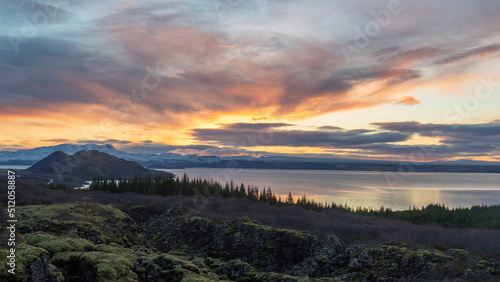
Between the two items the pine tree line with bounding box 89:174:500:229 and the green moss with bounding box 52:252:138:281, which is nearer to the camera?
the green moss with bounding box 52:252:138:281

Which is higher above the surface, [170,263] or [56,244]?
[56,244]

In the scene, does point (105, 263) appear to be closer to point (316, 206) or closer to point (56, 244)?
point (56, 244)

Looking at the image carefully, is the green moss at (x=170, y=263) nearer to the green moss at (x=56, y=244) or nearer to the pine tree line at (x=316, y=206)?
the green moss at (x=56, y=244)

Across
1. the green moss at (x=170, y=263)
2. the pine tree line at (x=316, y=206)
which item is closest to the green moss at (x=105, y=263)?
the green moss at (x=170, y=263)

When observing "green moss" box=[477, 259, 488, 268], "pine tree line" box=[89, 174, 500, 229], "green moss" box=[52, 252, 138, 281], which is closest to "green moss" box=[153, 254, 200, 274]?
"green moss" box=[52, 252, 138, 281]

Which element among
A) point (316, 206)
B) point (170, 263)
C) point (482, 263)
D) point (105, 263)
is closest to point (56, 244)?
point (105, 263)

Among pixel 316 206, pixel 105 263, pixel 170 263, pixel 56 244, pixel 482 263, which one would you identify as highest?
pixel 56 244

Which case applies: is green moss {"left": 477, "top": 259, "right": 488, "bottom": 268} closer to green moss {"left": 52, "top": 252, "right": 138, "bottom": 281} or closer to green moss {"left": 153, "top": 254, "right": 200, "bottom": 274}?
green moss {"left": 153, "top": 254, "right": 200, "bottom": 274}

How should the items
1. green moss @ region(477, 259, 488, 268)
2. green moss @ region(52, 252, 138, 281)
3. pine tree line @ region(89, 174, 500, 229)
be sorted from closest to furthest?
green moss @ region(52, 252, 138, 281) < green moss @ region(477, 259, 488, 268) < pine tree line @ region(89, 174, 500, 229)

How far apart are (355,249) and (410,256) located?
11.1 feet

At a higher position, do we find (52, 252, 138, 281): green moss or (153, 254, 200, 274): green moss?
(52, 252, 138, 281): green moss

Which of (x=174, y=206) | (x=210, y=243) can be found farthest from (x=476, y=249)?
(x=174, y=206)

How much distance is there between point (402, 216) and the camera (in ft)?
200

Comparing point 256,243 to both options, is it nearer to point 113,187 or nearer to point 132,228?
point 132,228
